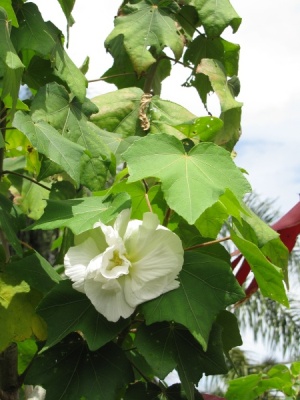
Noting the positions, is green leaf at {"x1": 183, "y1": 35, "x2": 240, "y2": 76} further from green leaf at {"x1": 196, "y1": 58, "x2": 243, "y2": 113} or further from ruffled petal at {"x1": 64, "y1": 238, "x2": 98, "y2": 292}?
ruffled petal at {"x1": 64, "y1": 238, "x2": 98, "y2": 292}

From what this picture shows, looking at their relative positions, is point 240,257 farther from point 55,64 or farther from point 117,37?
point 117,37

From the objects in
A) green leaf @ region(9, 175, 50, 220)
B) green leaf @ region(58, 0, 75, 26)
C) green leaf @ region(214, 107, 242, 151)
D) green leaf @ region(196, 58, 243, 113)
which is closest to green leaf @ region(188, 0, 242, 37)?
green leaf @ region(196, 58, 243, 113)

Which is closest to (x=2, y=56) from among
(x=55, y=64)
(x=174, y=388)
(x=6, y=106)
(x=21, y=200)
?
(x=6, y=106)

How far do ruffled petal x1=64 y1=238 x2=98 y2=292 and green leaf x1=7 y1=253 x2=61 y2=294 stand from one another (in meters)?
0.11

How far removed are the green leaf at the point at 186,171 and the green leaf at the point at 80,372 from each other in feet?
0.81

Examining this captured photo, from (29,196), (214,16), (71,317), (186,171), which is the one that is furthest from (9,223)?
(214,16)

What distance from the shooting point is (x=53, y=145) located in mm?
1183

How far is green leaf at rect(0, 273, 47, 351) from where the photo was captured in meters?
1.17

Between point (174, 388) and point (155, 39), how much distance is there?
66 cm

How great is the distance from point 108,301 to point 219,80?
62cm

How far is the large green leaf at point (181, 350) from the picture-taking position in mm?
1049

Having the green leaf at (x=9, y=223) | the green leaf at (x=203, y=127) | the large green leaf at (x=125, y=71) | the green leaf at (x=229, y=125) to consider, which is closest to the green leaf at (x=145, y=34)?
the large green leaf at (x=125, y=71)

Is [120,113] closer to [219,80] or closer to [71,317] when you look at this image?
[219,80]

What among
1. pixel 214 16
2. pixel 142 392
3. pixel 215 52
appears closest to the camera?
pixel 142 392
